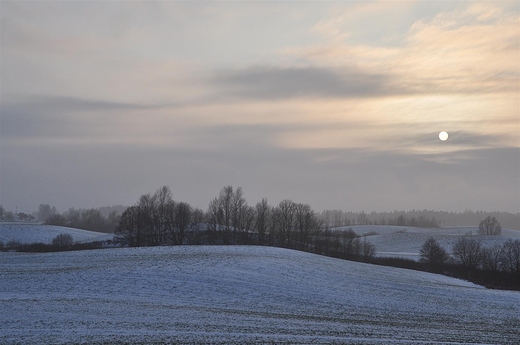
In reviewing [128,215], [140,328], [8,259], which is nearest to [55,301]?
[140,328]

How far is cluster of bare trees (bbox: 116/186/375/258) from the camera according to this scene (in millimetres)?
82562

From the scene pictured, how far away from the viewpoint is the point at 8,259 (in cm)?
4959

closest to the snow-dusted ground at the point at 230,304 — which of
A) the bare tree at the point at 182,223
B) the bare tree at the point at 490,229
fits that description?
the bare tree at the point at 182,223

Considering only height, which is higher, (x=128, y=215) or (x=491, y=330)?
(x=128, y=215)

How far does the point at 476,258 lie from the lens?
76625mm

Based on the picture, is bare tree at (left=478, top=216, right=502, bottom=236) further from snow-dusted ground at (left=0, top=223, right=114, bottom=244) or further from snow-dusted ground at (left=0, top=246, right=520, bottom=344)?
snow-dusted ground at (left=0, top=223, right=114, bottom=244)

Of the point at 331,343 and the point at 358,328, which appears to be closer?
the point at 331,343

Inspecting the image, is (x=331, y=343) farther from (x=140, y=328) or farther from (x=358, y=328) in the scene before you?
(x=140, y=328)

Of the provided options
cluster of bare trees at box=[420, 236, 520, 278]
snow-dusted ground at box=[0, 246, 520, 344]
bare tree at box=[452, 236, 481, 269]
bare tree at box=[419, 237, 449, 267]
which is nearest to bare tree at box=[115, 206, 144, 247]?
snow-dusted ground at box=[0, 246, 520, 344]

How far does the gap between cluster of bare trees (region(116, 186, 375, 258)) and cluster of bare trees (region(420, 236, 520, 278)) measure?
11.6 meters

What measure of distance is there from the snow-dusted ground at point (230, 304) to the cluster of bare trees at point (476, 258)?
2982 centimetres

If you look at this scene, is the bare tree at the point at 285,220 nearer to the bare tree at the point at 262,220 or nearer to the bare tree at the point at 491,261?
the bare tree at the point at 262,220

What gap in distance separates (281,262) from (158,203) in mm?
51845

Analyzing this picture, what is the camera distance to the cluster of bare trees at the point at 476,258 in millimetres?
69000
